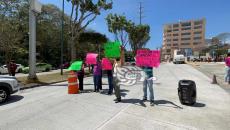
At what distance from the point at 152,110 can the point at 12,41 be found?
15.2 meters

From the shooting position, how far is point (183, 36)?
14562 cm

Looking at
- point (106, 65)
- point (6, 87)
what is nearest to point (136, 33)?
point (106, 65)

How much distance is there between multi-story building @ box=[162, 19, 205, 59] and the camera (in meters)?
140

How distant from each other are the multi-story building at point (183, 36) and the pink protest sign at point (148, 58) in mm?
129707

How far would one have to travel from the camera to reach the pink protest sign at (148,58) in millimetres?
9039

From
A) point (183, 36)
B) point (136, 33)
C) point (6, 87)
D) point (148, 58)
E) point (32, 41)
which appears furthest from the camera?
point (183, 36)

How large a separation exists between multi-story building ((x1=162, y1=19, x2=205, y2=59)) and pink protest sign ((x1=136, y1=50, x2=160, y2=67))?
129707 mm

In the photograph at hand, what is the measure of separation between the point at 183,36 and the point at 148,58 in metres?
143

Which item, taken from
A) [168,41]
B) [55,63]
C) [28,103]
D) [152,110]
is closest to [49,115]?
[28,103]

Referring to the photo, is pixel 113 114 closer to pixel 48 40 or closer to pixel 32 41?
pixel 32 41

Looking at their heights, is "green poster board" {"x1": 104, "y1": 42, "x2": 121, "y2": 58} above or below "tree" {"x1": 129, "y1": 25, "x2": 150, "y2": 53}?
below

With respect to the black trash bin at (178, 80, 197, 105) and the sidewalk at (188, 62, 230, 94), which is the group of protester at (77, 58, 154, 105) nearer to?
the black trash bin at (178, 80, 197, 105)

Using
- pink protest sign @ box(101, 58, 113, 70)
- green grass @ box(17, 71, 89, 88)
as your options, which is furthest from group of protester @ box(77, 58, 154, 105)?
green grass @ box(17, 71, 89, 88)

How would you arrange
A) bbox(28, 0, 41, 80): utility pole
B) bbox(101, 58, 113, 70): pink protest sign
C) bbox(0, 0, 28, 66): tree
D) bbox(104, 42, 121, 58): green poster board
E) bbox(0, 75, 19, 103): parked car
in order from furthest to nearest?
1. bbox(28, 0, 41, 80): utility pole
2. bbox(0, 0, 28, 66): tree
3. bbox(104, 42, 121, 58): green poster board
4. bbox(101, 58, 113, 70): pink protest sign
5. bbox(0, 75, 19, 103): parked car
